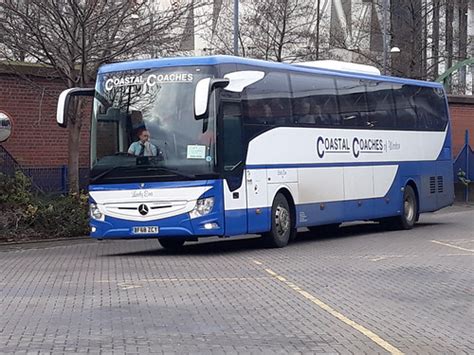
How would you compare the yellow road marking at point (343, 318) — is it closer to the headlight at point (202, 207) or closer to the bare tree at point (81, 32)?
the headlight at point (202, 207)

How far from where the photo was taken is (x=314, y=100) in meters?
19.4

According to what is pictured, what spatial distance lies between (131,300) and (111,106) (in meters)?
6.24

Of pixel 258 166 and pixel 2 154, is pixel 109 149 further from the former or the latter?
pixel 2 154

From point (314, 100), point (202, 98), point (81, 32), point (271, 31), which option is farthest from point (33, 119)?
point (271, 31)

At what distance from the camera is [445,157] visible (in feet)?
83.8

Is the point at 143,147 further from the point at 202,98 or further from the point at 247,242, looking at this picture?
the point at 247,242

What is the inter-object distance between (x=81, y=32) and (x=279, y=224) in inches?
259

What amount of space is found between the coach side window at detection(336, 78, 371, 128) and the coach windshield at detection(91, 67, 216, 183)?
194 inches

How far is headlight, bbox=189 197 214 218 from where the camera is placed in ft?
53.2

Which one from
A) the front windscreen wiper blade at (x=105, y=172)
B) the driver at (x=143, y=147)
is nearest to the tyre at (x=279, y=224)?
the driver at (x=143, y=147)

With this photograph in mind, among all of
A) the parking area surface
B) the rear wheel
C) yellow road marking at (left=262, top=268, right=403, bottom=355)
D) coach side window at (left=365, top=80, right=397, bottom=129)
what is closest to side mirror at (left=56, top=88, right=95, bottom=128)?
the parking area surface

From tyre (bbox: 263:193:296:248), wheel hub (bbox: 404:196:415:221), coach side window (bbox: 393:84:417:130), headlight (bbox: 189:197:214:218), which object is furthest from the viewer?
wheel hub (bbox: 404:196:415:221)

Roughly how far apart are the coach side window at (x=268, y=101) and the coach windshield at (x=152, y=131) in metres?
1.11

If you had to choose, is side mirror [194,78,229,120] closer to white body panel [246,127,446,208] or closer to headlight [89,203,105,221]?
white body panel [246,127,446,208]
